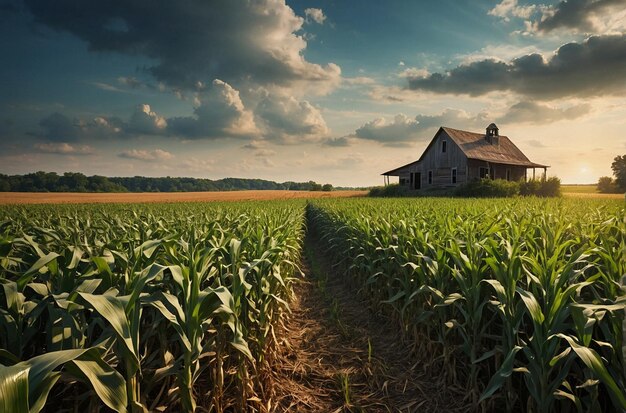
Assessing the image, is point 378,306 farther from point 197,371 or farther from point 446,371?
point 197,371

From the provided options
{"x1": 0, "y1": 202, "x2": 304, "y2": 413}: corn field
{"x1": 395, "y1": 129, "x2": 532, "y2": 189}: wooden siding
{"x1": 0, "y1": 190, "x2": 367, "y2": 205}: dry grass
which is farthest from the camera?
{"x1": 0, "y1": 190, "x2": 367, "y2": 205}: dry grass

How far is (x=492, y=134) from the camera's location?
4259cm

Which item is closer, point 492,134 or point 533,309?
point 533,309

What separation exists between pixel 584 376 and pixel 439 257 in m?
1.61

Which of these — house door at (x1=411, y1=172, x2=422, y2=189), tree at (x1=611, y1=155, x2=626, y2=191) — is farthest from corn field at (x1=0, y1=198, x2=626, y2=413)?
tree at (x1=611, y1=155, x2=626, y2=191)

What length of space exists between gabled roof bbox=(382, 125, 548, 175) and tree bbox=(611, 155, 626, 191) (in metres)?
21.7

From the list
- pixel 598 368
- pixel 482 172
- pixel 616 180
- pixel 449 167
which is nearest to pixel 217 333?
pixel 598 368

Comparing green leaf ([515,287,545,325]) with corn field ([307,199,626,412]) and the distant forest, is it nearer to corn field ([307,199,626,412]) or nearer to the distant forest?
corn field ([307,199,626,412])

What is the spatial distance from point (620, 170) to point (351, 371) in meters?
76.2

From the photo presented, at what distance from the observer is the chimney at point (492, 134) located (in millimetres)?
42312

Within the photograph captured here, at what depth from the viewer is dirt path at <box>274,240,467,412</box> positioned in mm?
3508

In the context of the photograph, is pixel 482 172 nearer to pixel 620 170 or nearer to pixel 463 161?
pixel 463 161

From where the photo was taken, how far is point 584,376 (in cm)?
243

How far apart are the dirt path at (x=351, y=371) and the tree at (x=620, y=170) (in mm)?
65621
